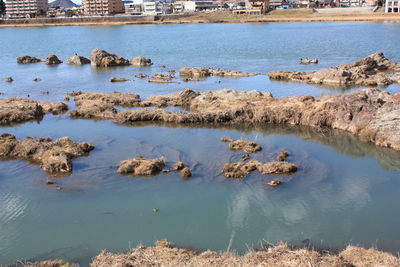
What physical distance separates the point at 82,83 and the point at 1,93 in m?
7.31

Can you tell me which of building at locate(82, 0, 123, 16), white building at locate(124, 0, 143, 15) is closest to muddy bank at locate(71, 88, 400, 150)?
building at locate(82, 0, 123, 16)

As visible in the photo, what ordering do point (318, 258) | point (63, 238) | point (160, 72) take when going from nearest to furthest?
point (318, 258) < point (63, 238) < point (160, 72)

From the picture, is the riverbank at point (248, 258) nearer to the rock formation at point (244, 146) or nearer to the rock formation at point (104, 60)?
the rock formation at point (244, 146)

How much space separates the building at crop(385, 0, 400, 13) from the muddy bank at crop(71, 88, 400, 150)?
108338mm

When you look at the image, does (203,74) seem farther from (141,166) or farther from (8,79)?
(141,166)

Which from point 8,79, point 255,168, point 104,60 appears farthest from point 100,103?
point 104,60

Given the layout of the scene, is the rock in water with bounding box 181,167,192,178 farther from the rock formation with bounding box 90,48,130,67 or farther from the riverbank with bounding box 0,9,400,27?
the riverbank with bounding box 0,9,400,27

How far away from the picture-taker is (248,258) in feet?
37.3

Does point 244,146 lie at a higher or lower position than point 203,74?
lower

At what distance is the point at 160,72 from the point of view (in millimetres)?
46750

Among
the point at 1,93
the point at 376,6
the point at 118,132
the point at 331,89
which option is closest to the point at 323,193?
the point at 118,132

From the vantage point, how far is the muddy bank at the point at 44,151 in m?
20.6

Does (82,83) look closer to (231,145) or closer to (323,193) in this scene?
(231,145)

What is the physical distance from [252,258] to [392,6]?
129491 mm
